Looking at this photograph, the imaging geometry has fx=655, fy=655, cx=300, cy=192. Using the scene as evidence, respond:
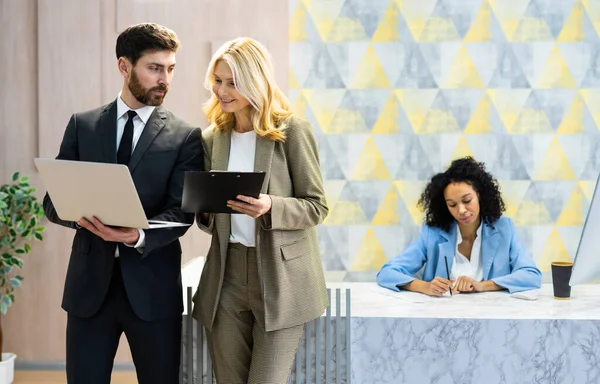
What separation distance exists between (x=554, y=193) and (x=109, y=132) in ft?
9.30

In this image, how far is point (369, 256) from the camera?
397 cm

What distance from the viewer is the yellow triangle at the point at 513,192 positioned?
154 inches

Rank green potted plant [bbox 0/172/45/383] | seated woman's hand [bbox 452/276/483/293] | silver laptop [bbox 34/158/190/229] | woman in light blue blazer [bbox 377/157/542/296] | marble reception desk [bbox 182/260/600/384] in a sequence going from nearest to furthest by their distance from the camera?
silver laptop [bbox 34/158/190/229], marble reception desk [bbox 182/260/600/384], seated woman's hand [bbox 452/276/483/293], woman in light blue blazer [bbox 377/157/542/296], green potted plant [bbox 0/172/45/383]

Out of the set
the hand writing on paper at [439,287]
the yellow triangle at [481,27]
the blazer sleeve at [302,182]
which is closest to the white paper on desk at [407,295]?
the hand writing on paper at [439,287]

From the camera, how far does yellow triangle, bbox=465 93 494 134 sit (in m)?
3.88

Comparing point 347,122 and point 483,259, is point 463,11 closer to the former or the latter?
point 347,122

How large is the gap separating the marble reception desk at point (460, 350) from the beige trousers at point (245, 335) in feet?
0.80

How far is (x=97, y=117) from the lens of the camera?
2041 millimetres

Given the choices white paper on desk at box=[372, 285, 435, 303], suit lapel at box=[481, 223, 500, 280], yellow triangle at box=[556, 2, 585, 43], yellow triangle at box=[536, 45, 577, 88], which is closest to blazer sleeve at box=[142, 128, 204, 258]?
white paper on desk at box=[372, 285, 435, 303]

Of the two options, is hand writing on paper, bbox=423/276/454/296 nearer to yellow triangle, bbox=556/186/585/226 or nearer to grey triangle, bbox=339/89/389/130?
grey triangle, bbox=339/89/389/130

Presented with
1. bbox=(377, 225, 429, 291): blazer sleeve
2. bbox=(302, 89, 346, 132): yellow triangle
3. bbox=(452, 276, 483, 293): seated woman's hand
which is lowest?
bbox=(452, 276, 483, 293): seated woman's hand

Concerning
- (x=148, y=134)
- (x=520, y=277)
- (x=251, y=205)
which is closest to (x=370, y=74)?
(x=520, y=277)

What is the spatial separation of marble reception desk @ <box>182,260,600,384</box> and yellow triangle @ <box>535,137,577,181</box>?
171cm

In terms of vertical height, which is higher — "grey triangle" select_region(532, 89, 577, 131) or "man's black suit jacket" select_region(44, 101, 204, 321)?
"grey triangle" select_region(532, 89, 577, 131)
